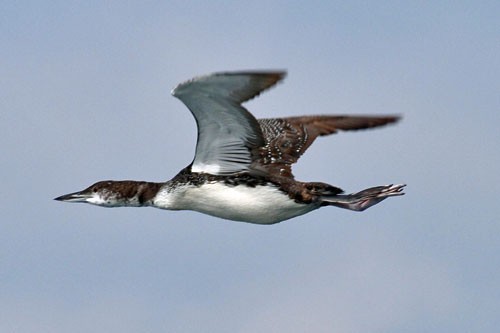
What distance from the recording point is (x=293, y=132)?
2373 cm

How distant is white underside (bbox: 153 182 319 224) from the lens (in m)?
21.1

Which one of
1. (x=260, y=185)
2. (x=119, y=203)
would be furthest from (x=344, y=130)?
(x=119, y=203)

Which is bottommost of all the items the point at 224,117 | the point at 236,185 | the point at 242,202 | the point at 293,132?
the point at 242,202

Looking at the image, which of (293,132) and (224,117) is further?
(293,132)

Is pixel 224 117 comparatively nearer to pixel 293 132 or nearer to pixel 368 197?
pixel 368 197

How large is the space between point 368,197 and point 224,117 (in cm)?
391

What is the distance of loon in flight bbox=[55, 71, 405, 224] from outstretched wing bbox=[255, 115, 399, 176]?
0.02 metres

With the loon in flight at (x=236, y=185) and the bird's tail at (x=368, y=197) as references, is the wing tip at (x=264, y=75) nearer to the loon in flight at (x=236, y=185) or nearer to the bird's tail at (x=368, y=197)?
the loon in flight at (x=236, y=185)

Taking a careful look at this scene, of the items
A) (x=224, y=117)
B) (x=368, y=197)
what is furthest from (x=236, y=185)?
(x=368, y=197)

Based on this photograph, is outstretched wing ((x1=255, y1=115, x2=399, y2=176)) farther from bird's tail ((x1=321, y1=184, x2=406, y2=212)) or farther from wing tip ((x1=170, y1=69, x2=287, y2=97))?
wing tip ((x1=170, y1=69, x2=287, y2=97))

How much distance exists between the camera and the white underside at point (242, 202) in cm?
2106

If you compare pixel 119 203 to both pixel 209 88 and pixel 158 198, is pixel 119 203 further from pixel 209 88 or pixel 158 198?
pixel 209 88

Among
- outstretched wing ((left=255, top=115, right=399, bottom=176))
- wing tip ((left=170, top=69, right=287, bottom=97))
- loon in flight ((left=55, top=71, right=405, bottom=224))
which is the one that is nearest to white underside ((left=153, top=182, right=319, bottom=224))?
loon in flight ((left=55, top=71, right=405, bottom=224))

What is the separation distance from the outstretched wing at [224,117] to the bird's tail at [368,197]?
1.96 m
